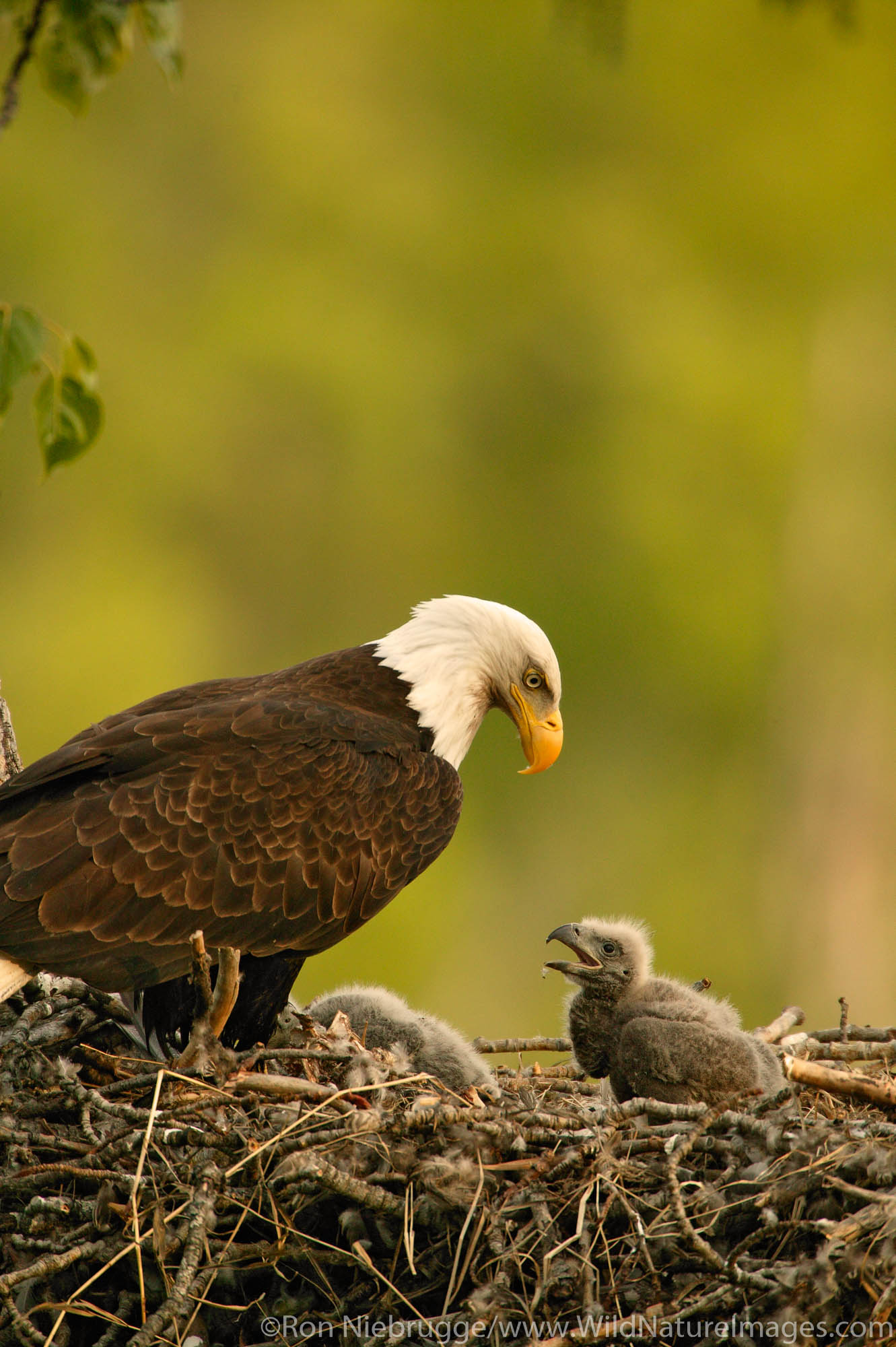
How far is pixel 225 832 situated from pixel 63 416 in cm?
140

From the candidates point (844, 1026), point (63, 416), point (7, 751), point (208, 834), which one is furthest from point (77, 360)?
point (844, 1026)

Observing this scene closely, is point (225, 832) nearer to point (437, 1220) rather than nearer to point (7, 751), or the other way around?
point (7, 751)

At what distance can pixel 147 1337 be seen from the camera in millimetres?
2650

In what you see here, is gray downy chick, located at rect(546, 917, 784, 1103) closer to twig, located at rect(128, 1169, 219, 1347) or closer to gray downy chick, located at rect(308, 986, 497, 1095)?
gray downy chick, located at rect(308, 986, 497, 1095)

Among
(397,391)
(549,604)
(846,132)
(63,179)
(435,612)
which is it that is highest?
(846,132)

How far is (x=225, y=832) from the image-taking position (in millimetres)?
3531

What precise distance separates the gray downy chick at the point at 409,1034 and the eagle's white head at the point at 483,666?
2.50 ft

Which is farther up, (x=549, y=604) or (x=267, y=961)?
(x=549, y=604)

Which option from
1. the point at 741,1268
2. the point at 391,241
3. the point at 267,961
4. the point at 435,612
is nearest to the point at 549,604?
the point at 391,241

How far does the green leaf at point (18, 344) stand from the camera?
7.18 ft

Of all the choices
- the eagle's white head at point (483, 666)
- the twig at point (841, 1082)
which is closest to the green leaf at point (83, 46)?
the twig at point (841, 1082)

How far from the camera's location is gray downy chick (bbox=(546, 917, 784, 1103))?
3426 mm

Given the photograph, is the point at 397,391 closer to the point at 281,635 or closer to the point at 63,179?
the point at 63,179

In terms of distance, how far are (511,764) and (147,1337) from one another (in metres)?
11.6
